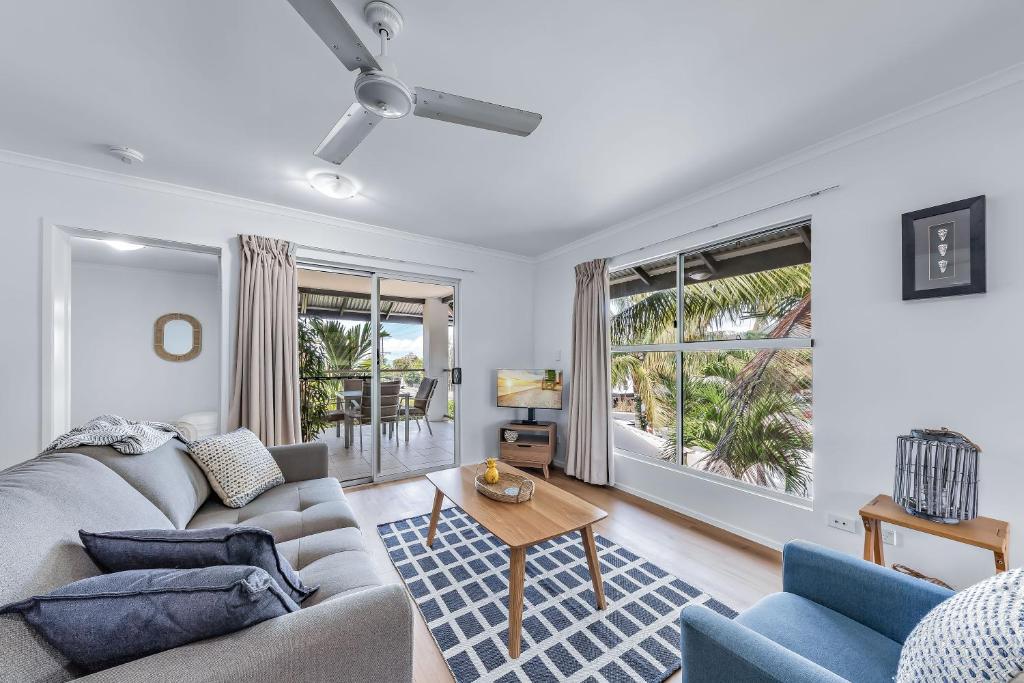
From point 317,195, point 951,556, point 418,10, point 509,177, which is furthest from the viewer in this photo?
point 317,195

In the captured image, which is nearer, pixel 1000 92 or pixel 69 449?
pixel 69 449

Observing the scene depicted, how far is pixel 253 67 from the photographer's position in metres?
1.57

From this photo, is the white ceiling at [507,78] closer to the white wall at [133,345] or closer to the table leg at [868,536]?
the table leg at [868,536]

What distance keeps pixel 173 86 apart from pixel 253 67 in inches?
18.0

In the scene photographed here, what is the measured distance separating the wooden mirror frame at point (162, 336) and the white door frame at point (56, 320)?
225cm

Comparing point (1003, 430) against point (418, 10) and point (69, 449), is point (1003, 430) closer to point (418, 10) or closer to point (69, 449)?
point (418, 10)

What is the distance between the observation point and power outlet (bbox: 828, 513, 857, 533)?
2.05m

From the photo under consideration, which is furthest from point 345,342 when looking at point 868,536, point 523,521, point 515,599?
point 868,536

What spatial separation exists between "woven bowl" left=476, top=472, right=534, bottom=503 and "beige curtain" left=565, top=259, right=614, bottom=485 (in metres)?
1.39

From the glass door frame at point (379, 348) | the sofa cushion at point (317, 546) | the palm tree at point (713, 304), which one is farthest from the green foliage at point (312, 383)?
the palm tree at point (713, 304)

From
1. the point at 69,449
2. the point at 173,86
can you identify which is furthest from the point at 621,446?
the point at 173,86

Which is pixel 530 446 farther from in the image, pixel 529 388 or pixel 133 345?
pixel 133 345

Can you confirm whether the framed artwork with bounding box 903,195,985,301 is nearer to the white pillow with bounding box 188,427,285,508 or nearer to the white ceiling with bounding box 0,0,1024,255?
the white ceiling with bounding box 0,0,1024,255

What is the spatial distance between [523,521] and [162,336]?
16.8 feet
